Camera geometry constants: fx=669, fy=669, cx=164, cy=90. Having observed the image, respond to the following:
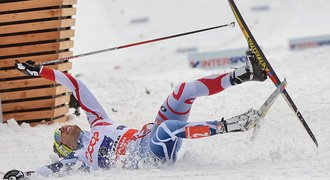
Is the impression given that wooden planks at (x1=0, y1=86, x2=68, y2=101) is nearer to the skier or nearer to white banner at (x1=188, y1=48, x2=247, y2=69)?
the skier

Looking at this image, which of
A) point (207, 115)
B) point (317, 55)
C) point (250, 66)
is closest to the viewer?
point (250, 66)

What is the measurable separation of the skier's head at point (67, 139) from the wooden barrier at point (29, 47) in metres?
2.16

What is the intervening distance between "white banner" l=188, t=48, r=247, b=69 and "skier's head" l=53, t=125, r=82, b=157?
8.32 meters

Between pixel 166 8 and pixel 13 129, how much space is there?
71.6ft

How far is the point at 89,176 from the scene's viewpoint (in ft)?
14.9

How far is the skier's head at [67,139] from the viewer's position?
5422 millimetres

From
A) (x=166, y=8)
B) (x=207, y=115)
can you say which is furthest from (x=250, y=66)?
(x=166, y=8)

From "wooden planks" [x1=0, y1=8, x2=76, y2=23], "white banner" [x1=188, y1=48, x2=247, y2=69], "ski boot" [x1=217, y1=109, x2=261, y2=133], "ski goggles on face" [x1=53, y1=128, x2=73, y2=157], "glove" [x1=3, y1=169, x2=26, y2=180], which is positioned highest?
"ski boot" [x1=217, y1=109, x2=261, y2=133]

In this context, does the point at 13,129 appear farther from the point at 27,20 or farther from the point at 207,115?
the point at 207,115

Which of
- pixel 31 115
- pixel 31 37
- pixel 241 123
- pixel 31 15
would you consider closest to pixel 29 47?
pixel 31 37

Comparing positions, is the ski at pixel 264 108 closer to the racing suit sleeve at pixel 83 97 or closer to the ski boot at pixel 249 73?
the ski boot at pixel 249 73

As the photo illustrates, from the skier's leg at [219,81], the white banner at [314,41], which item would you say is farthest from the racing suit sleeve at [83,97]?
the white banner at [314,41]

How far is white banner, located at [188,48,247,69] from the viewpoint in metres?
13.6

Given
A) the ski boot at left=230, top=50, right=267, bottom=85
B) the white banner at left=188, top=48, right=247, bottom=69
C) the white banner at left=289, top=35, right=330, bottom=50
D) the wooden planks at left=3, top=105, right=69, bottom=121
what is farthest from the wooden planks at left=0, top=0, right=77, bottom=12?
the white banner at left=289, top=35, right=330, bottom=50
